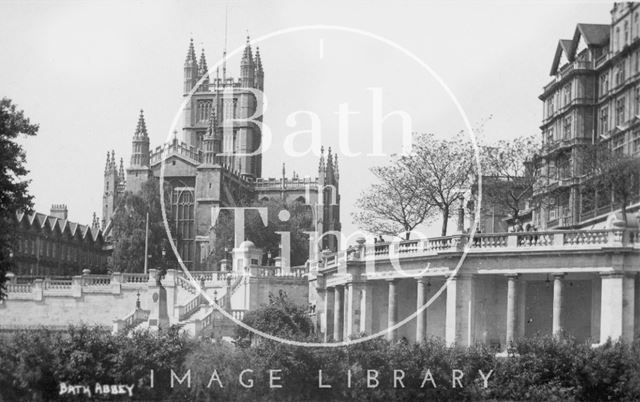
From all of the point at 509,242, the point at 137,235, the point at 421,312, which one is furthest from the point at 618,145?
the point at 137,235

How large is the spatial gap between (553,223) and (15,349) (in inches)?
1533

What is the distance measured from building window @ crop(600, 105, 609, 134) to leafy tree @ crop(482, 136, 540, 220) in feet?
20.7

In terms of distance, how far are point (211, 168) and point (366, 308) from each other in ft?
266

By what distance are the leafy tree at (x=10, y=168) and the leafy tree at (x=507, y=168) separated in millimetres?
27211

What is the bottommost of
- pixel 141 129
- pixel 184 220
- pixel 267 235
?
pixel 267 235

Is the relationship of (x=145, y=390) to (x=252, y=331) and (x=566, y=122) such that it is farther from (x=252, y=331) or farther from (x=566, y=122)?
(x=566, y=122)

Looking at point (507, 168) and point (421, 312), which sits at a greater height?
point (507, 168)

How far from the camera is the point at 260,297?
69.7 meters

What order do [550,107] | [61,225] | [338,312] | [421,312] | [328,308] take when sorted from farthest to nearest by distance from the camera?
[61,225] < [550,107] < [328,308] < [338,312] < [421,312]

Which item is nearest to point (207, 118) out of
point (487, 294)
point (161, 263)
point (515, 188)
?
point (161, 263)

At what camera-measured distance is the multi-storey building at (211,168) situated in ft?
420

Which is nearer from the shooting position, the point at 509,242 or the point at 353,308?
the point at 509,242

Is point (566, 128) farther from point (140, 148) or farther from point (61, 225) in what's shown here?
point (140, 148)

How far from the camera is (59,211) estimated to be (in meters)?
127
